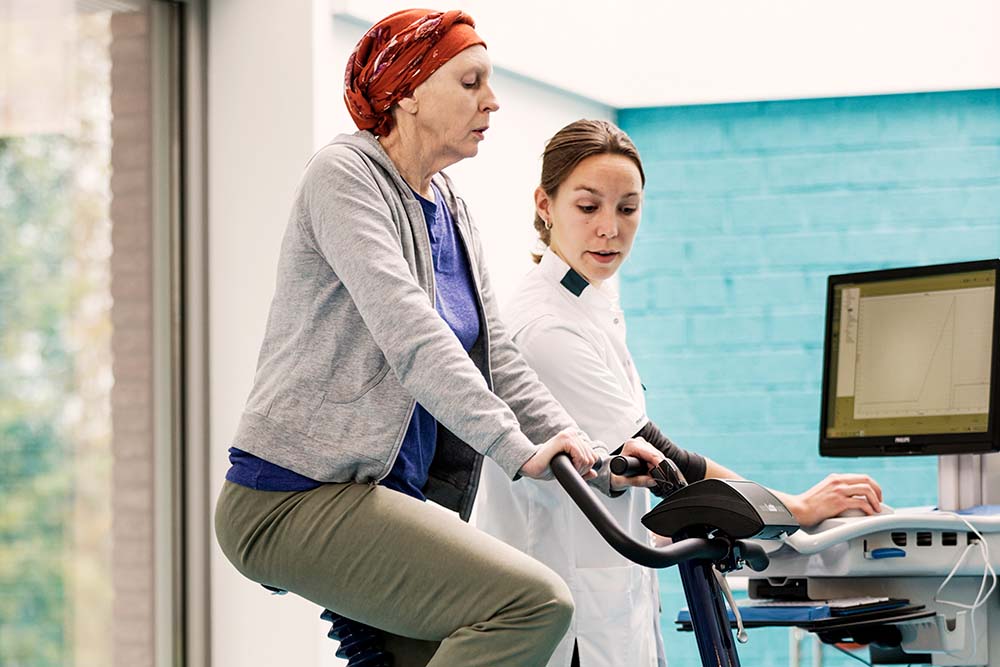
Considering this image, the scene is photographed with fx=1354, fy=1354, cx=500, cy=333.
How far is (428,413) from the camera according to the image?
2086 millimetres

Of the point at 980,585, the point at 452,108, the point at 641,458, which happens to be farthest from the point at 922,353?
the point at 452,108

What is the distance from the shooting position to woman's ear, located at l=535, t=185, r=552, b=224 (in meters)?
2.91

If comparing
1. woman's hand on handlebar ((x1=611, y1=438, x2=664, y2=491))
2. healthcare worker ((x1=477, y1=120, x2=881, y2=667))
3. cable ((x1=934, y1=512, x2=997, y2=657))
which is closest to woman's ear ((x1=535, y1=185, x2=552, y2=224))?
healthcare worker ((x1=477, y1=120, x2=881, y2=667))

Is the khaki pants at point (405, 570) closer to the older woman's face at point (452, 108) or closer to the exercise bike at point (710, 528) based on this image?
the exercise bike at point (710, 528)

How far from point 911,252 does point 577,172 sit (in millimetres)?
2229

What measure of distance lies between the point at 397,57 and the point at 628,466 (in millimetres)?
738

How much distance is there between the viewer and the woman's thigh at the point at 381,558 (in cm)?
182

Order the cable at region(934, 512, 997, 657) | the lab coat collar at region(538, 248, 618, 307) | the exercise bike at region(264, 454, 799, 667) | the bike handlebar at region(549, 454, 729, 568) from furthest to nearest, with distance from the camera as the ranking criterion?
the lab coat collar at region(538, 248, 618, 307), the cable at region(934, 512, 997, 657), the exercise bike at region(264, 454, 799, 667), the bike handlebar at region(549, 454, 729, 568)

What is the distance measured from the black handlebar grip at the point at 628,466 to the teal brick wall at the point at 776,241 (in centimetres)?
272

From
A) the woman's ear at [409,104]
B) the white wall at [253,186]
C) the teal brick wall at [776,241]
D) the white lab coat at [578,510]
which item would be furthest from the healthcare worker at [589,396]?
the teal brick wall at [776,241]

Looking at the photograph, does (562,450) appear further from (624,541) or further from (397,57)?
(397,57)

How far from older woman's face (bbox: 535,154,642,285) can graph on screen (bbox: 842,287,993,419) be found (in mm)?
683

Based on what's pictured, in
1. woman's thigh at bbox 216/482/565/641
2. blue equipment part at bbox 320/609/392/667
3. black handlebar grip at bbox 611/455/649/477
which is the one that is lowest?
blue equipment part at bbox 320/609/392/667

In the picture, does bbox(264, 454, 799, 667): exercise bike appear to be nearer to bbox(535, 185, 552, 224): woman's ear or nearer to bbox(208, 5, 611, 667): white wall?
bbox(535, 185, 552, 224): woman's ear
